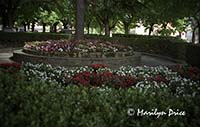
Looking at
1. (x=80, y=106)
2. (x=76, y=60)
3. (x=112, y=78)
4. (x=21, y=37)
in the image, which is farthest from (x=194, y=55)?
(x=21, y=37)

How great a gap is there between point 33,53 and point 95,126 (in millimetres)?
12982

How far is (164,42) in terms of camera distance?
26203 mm

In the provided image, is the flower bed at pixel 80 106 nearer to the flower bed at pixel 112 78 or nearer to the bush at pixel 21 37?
the flower bed at pixel 112 78

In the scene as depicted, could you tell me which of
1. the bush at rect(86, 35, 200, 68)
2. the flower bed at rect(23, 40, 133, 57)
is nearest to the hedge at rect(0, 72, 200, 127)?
the flower bed at rect(23, 40, 133, 57)

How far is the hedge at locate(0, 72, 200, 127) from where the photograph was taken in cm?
404

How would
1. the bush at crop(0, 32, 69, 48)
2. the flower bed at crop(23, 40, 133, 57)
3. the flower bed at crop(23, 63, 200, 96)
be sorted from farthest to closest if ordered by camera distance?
the bush at crop(0, 32, 69, 48)
the flower bed at crop(23, 40, 133, 57)
the flower bed at crop(23, 63, 200, 96)

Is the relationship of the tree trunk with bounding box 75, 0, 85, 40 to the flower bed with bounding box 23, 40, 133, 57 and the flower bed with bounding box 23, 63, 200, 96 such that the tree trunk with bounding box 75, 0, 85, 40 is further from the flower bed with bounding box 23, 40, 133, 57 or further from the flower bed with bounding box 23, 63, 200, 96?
the flower bed with bounding box 23, 63, 200, 96

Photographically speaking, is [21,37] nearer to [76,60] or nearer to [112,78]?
[76,60]

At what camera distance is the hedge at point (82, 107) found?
4.04m

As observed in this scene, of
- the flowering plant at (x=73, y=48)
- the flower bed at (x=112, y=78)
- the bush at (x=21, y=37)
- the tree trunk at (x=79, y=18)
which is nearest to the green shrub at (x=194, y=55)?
the flowering plant at (x=73, y=48)

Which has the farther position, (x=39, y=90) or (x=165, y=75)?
(x=165, y=75)

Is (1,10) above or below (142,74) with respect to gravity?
above

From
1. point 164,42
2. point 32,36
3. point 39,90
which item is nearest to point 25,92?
point 39,90

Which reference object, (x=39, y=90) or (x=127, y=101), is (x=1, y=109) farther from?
(x=127, y=101)
